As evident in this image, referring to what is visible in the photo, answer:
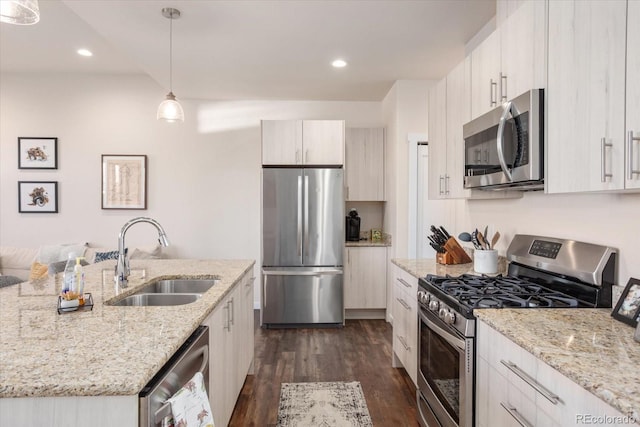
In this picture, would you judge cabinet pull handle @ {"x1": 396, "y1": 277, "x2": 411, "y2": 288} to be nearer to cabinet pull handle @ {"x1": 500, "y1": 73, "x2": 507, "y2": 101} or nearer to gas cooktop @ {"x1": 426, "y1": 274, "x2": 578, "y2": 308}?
gas cooktop @ {"x1": 426, "y1": 274, "x2": 578, "y2": 308}

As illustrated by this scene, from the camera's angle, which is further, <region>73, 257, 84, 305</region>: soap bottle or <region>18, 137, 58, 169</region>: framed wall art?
<region>18, 137, 58, 169</region>: framed wall art

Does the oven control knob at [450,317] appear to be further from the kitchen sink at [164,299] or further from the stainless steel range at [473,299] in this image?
the kitchen sink at [164,299]

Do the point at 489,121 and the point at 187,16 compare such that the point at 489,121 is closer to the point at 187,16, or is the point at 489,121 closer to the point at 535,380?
the point at 535,380

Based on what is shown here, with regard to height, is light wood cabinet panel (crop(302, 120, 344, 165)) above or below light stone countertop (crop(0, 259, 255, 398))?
above

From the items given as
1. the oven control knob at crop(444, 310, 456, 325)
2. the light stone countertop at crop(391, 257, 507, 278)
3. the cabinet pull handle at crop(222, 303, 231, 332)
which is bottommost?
the cabinet pull handle at crop(222, 303, 231, 332)

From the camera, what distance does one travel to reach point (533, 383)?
1.09 meters

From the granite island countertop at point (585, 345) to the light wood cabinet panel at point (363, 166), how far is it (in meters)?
3.05

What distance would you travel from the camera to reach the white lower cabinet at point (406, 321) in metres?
2.35

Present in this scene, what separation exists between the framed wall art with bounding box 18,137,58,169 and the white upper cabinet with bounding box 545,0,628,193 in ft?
17.1

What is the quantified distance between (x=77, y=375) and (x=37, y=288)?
49.4 inches

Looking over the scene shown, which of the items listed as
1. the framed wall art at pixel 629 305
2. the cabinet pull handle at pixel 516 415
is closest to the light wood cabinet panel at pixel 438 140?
the framed wall art at pixel 629 305

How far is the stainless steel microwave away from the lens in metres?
1.58

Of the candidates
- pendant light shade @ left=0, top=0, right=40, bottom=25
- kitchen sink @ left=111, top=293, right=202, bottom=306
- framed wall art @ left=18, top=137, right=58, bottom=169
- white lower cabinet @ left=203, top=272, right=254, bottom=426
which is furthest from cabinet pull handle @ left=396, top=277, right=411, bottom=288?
framed wall art @ left=18, top=137, right=58, bottom=169

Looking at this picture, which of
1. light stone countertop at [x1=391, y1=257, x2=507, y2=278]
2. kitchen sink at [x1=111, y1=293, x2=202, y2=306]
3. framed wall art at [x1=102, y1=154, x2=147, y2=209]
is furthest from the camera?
framed wall art at [x1=102, y1=154, x2=147, y2=209]
